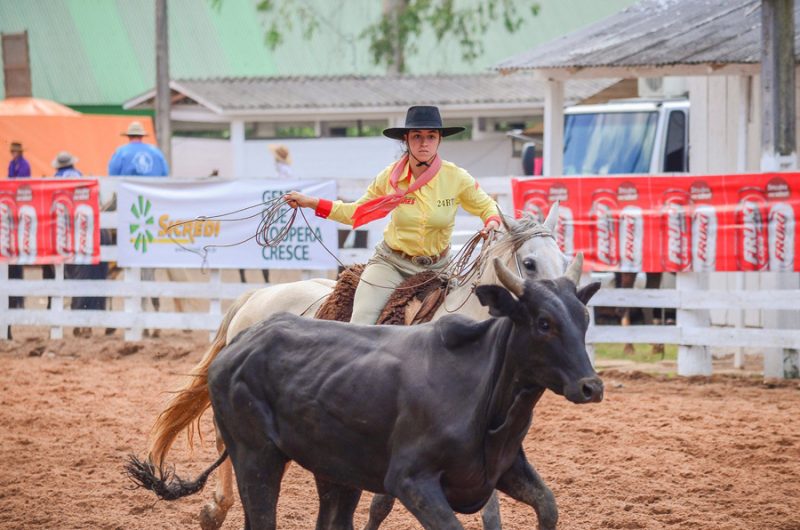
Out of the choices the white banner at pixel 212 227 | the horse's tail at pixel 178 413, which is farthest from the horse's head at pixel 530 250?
the white banner at pixel 212 227

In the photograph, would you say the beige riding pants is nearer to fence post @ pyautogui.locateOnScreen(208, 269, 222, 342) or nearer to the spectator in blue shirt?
fence post @ pyautogui.locateOnScreen(208, 269, 222, 342)

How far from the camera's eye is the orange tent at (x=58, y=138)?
22.6 m

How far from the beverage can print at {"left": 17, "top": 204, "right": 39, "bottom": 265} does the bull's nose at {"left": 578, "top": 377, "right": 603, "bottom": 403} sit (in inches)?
445

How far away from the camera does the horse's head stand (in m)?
6.53

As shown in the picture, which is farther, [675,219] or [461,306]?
[675,219]

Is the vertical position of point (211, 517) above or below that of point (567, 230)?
below

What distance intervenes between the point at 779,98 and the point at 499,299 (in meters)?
7.90

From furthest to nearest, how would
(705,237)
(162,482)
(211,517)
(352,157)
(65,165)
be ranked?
(352,157) < (65,165) < (705,237) < (211,517) < (162,482)

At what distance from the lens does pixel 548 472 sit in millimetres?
7828

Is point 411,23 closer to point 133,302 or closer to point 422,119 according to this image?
point 133,302

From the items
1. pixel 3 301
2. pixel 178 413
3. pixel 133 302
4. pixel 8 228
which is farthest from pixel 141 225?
pixel 178 413

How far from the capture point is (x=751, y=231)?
37.0 feet

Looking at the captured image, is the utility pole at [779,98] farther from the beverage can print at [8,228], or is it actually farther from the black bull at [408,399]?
the beverage can print at [8,228]

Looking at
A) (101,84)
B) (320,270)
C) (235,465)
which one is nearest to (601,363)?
(320,270)
